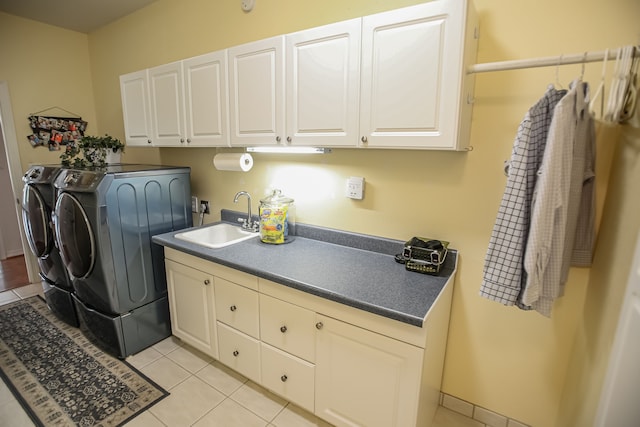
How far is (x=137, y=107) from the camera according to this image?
2.32m

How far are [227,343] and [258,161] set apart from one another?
1225 millimetres

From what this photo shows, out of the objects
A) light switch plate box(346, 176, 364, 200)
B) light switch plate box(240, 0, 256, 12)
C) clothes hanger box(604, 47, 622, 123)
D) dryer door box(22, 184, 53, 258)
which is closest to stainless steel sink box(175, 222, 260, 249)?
light switch plate box(346, 176, 364, 200)

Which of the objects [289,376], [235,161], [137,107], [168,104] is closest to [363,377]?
[289,376]

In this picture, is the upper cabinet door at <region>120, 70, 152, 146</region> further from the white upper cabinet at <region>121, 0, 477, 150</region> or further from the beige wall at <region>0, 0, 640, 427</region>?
the beige wall at <region>0, 0, 640, 427</region>

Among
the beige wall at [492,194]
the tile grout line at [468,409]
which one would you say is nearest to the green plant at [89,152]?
the beige wall at [492,194]

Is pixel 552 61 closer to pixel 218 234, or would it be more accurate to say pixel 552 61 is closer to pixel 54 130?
pixel 218 234

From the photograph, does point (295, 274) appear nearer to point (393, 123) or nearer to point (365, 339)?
point (365, 339)

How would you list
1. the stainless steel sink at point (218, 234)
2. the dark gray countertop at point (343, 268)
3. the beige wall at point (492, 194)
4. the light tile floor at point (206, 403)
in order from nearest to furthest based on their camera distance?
the beige wall at point (492, 194) < the dark gray countertop at point (343, 268) < the light tile floor at point (206, 403) < the stainless steel sink at point (218, 234)

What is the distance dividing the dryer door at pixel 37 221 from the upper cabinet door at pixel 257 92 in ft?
5.50

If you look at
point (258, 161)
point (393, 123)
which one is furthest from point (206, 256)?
point (393, 123)

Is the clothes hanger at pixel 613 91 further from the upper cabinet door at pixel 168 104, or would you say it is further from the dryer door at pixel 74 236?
the dryer door at pixel 74 236

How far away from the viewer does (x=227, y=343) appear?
1.81 metres

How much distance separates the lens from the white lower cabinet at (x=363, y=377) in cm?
120

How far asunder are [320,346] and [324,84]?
1.25 meters
